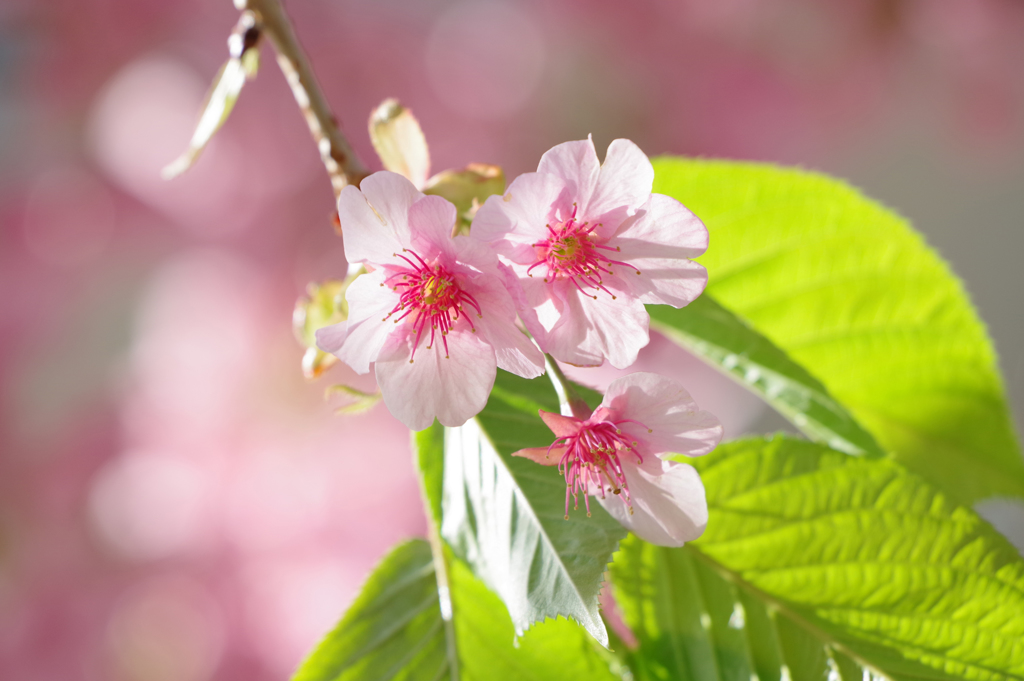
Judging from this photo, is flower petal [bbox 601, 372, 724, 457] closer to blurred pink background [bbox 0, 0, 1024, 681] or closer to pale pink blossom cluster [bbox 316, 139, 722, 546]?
pale pink blossom cluster [bbox 316, 139, 722, 546]

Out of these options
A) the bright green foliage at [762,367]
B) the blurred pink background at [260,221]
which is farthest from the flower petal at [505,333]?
the blurred pink background at [260,221]

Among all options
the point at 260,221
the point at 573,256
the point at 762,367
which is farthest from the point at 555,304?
the point at 260,221

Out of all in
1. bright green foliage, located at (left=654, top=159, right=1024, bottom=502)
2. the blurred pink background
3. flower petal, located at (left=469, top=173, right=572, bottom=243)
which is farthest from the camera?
the blurred pink background

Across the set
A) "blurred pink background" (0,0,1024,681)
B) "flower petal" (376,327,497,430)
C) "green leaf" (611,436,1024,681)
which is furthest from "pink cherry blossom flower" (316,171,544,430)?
"blurred pink background" (0,0,1024,681)

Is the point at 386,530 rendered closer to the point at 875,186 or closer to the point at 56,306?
the point at 56,306

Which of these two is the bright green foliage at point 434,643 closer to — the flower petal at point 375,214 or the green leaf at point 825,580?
the green leaf at point 825,580

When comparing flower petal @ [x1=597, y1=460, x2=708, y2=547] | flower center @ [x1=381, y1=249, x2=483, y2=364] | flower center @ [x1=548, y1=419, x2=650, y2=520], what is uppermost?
flower center @ [x1=381, y1=249, x2=483, y2=364]

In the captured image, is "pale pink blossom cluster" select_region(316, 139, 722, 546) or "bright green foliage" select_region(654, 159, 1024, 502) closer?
"pale pink blossom cluster" select_region(316, 139, 722, 546)
